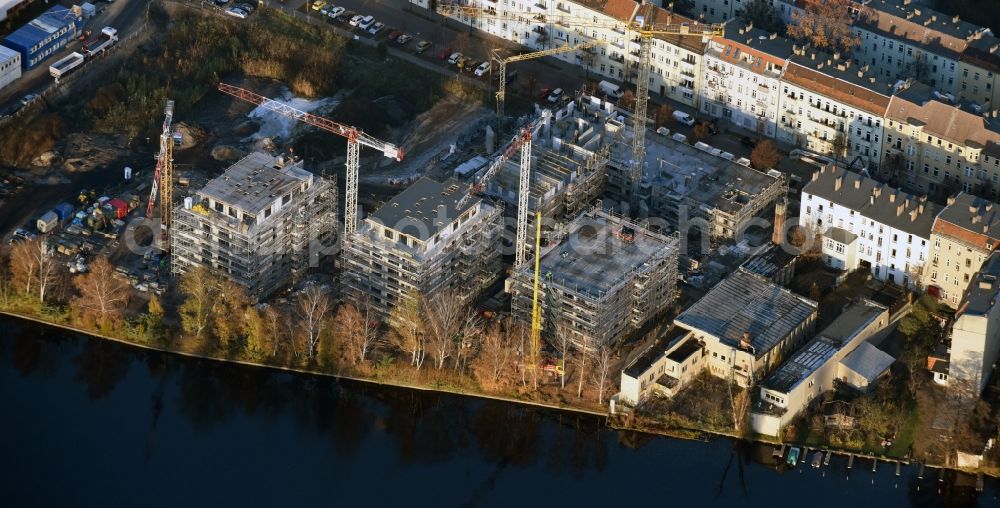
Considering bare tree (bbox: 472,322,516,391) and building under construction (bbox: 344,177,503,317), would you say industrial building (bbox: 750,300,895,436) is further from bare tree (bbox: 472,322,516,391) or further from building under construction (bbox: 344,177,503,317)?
building under construction (bbox: 344,177,503,317)

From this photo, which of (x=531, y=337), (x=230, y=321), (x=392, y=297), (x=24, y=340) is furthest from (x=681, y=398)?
(x=24, y=340)

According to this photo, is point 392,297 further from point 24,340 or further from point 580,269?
point 24,340

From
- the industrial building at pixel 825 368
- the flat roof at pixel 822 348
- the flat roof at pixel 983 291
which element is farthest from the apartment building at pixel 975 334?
the flat roof at pixel 822 348

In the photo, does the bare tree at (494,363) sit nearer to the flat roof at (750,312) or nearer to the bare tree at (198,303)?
the flat roof at (750,312)

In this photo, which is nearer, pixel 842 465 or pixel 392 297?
pixel 842 465

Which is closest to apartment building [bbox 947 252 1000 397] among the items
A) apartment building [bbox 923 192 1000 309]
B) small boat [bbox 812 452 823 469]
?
apartment building [bbox 923 192 1000 309]

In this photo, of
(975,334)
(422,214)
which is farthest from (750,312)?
(422,214)
